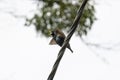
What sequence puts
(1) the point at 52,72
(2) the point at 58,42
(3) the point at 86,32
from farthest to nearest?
(3) the point at 86,32 < (2) the point at 58,42 < (1) the point at 52,72

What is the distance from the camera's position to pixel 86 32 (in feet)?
24.2

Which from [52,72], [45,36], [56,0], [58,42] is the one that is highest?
[52,72]

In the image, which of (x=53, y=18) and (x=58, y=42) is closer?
(x=58, y=42)

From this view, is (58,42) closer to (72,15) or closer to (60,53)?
(60,53)

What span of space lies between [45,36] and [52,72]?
4717 millimetres

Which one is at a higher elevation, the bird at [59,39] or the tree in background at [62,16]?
the bird at [59,39]

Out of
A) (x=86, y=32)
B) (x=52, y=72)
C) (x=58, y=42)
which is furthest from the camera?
(x=86, y=32)

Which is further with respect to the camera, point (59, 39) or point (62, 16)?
point (62, 16)

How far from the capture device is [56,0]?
24.6 ft

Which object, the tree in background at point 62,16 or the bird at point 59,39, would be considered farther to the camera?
the tree in background at point 62,16

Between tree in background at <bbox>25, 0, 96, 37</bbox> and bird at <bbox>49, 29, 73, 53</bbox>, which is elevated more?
bird at <bbox>49, 29, 73, 53</bbox>

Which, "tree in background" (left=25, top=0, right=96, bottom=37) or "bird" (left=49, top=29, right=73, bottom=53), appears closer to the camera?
"bird" (left=49, top=29, right=73, bottom=53)

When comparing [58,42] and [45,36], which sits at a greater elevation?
[58,42]

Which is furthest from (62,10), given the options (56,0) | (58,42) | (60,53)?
(60,53)
